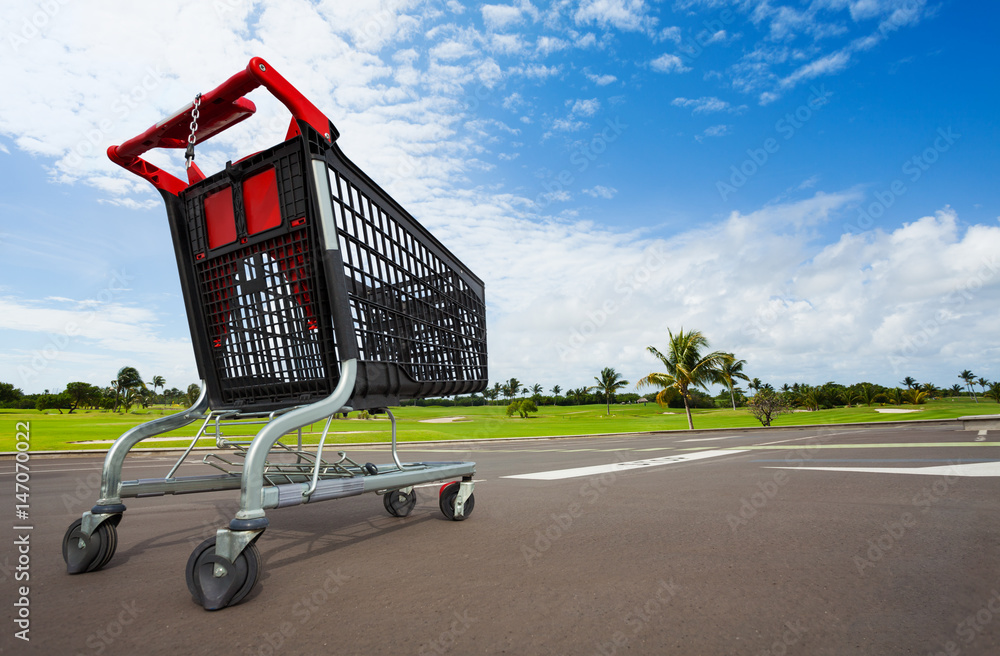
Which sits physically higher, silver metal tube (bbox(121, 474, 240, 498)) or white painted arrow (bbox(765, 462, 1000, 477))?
silver metal tube (bbox(121, 474, 240, 498))

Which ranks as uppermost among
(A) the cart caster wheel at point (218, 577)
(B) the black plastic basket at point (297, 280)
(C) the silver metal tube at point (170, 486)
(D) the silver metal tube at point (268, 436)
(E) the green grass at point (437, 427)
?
(B) the black plastic basket at point (297, 280)

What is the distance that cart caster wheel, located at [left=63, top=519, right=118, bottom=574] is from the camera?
9.04 feet

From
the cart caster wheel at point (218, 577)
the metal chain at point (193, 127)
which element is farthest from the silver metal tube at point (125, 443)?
the metal chain at point (193, 127)

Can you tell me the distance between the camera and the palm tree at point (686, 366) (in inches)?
1241

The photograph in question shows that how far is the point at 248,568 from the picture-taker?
221 centimetres

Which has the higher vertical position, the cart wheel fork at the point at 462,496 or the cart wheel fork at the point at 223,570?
the cart wheel fork at the point at 223,570

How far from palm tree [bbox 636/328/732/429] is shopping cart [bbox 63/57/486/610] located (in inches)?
1194

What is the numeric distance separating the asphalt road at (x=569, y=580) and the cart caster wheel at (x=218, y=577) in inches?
2.1

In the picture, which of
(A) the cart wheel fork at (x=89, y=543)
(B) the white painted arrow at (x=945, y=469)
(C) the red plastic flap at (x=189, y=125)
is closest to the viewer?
(A) the cart wheel fork at (x=89, y=543)

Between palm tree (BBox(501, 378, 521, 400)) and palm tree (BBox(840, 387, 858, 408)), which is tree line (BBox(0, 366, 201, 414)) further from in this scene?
palm tree (BBox(840, 387, 858, 408))

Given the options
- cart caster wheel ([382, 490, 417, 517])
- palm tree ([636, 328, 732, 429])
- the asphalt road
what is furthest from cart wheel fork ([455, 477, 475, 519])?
palm tree ([636, 328, 732, 429])

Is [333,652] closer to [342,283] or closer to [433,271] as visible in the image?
[342,283]

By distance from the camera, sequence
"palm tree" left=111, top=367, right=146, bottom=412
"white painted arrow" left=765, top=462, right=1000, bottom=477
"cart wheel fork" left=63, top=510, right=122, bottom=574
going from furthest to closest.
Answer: "palm tree" left=111, top=367, right=146, bottom=412 < "white painted arrow" left=765, top=462, right=1000, bottom=477 < "cart wheel fork" left=63, top=510, right=122, bottom=574

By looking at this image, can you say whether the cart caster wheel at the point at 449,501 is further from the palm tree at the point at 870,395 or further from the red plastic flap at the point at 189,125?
the palm tree at the point at 870,395
